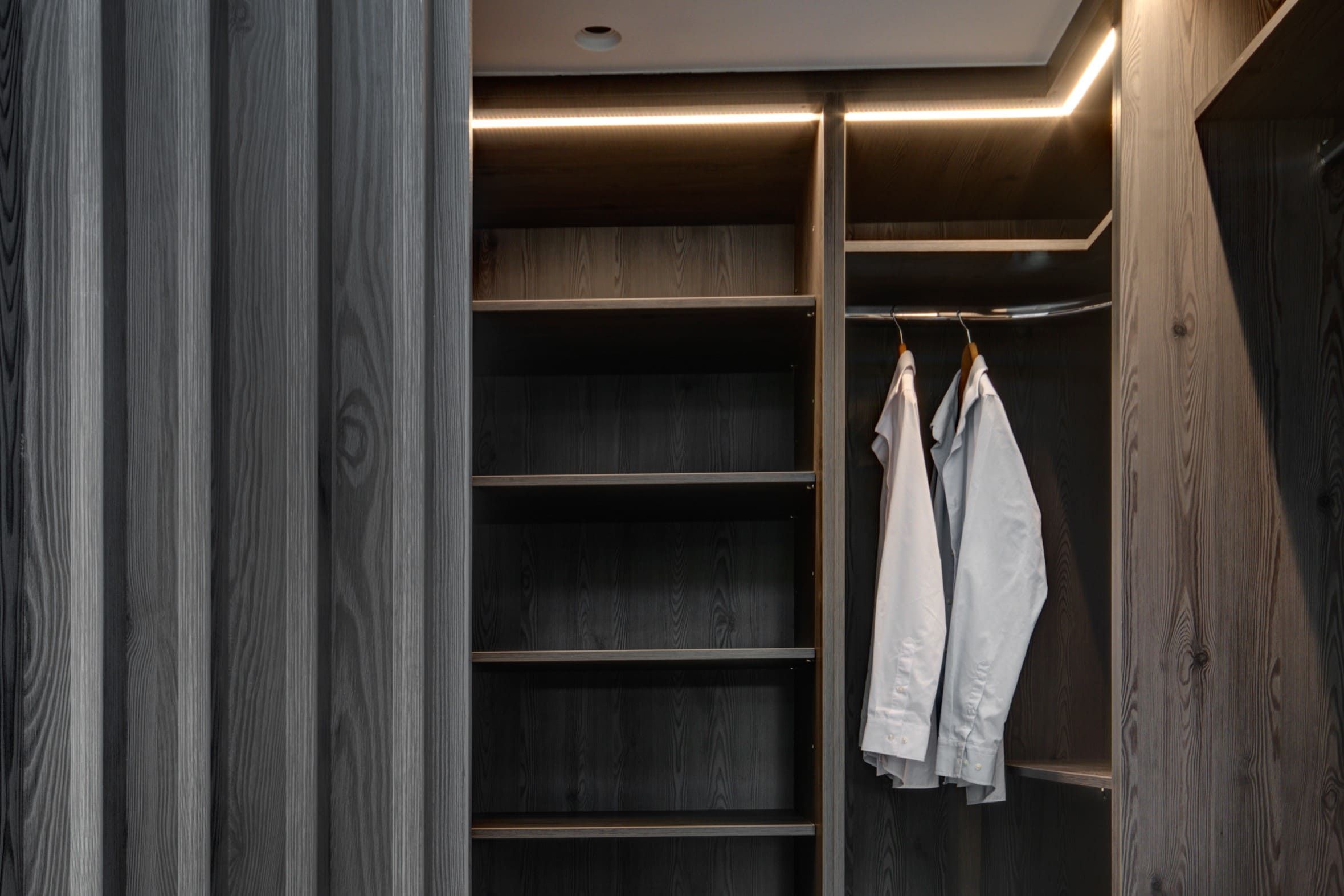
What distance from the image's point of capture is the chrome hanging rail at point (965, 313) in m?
2.64

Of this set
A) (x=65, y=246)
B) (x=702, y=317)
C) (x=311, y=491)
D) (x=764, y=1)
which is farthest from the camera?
(x=702, y=317)

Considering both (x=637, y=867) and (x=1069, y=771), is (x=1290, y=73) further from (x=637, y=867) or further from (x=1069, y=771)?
(x=637, y=867)

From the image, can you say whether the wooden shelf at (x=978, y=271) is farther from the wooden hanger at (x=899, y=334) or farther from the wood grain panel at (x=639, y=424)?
the wood grain panel at (x=639, y=424)

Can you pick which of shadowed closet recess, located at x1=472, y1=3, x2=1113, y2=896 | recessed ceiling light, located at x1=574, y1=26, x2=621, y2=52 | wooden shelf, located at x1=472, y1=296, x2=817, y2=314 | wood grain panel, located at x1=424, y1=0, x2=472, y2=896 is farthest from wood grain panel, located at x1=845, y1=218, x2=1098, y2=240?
wood grain panel, located at x1=424, y1=0, x2=472, y2=896

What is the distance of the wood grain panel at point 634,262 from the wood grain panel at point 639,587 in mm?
Result: 571

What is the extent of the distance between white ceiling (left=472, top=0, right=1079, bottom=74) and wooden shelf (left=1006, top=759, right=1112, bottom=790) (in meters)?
1.34

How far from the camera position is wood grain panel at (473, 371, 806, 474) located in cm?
278

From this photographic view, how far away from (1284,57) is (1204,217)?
302mm

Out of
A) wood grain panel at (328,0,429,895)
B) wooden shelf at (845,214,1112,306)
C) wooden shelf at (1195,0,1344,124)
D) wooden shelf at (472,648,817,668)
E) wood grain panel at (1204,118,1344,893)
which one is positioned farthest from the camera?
wooden shelf at (845,214,1112,306)

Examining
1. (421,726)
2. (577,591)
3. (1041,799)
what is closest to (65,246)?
(421,726)

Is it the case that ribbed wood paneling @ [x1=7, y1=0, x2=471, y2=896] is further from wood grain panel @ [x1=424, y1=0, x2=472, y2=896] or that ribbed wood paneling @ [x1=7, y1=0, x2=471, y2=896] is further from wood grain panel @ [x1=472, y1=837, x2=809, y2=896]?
wood grain panel @ [x1=472, y1=837, x2=809, y2=896]

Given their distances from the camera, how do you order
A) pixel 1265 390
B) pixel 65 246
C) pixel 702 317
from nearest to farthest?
1. pixel 65 246
2. pixel 1265 390
3. pixel 702 317

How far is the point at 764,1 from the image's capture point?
2014 mm

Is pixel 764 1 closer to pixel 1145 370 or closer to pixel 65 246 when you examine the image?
pixel 1145 370
